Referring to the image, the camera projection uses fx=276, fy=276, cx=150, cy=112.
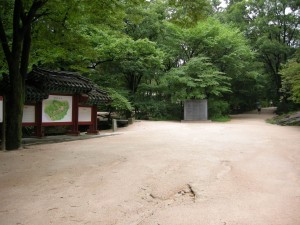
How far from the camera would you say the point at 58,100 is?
35.8ft

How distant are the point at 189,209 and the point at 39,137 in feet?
26.0

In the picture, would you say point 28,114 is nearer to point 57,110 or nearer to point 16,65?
point 57,110

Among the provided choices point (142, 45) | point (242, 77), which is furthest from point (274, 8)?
point (142, 45)

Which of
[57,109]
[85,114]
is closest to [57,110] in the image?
[57,109]

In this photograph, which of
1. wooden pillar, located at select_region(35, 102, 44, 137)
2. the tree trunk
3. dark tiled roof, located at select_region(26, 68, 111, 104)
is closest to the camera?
the tree trunk

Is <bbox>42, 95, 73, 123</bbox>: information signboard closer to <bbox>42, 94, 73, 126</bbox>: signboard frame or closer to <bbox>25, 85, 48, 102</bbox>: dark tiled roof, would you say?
<bbox>42, 94, 73, 126</bbox>: signboard frame

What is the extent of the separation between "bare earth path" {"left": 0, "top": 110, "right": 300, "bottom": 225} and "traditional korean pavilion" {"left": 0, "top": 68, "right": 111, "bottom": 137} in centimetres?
259

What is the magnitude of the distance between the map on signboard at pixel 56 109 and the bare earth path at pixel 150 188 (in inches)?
118

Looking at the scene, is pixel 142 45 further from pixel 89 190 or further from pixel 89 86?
pixel 89 190

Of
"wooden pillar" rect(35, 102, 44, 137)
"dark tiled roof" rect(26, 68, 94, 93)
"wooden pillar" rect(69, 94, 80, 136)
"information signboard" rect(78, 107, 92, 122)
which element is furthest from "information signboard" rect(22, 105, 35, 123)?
"information signboard" rect(78, 107, 92, 122)

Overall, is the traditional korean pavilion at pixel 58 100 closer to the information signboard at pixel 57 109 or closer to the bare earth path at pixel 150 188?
the information signboard at pixel 57 109

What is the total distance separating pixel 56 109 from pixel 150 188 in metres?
7.28

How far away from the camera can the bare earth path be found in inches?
140

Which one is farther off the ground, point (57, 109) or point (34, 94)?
point (34, 94)
